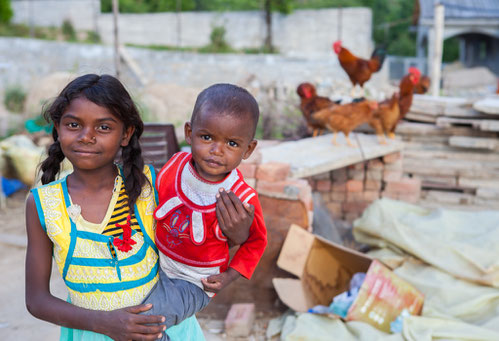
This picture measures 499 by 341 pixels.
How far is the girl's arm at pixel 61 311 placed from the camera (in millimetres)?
1248

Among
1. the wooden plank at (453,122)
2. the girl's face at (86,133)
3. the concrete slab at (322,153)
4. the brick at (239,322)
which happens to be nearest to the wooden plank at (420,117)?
the wooden plank at (453,122)

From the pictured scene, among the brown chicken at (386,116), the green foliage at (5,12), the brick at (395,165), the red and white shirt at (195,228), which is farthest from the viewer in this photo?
Answer: the green foliage at (5,12)

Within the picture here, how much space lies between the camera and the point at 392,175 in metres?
5.24

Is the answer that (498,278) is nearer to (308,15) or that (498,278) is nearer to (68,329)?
(68,329)

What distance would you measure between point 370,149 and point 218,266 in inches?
144

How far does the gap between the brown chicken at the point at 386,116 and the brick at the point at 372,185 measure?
1.62 ft

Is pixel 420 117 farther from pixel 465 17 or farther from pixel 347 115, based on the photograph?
pixel 465 17

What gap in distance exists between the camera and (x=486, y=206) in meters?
5.44

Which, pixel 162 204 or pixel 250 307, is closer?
pixel 162 204

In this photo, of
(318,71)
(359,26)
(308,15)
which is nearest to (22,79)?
(318,71)

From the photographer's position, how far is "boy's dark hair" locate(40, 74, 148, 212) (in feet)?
4.20

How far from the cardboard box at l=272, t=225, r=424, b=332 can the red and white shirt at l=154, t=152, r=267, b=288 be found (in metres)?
1.88

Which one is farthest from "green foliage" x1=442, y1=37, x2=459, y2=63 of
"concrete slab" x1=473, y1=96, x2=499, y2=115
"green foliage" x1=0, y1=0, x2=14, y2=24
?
"concrete slab" x1=473, y1=96, x2=499, y2=115

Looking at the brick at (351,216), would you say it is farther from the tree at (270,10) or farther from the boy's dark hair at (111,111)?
the tree at (270,10)
